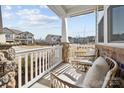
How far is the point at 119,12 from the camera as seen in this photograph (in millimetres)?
2760

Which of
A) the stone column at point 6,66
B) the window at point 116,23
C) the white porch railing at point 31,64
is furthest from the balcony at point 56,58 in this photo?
the stone column at point 6,66

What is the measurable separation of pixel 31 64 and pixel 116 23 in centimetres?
176

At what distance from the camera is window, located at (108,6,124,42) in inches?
104

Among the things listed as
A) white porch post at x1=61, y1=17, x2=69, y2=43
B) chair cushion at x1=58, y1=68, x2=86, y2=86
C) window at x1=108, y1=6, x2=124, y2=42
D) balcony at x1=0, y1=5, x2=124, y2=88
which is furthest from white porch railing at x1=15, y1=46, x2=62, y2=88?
window at x1=108, y1=6, x2=124, y2=42

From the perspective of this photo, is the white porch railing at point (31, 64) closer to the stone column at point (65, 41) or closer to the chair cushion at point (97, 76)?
the stone column at point (65, 41)

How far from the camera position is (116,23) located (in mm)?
2951

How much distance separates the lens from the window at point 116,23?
8.63ft

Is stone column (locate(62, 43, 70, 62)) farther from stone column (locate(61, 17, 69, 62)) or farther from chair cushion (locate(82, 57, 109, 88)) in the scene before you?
chair cushion (locate(82, 57, 109, 88))

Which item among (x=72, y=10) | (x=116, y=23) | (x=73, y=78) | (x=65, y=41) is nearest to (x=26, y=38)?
(x=73, y=78)

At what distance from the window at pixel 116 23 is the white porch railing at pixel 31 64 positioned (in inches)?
60.7

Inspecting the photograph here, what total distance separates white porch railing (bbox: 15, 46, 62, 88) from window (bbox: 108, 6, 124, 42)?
1.54 meters

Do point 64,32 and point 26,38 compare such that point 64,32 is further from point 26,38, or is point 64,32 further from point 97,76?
point 97,76
